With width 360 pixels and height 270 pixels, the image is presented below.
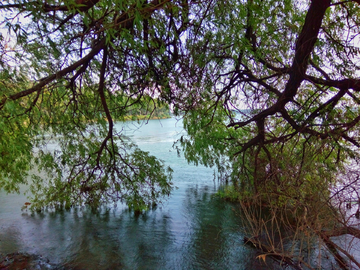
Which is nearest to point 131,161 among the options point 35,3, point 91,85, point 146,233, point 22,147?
point 146,233

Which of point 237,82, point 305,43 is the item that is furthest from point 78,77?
point 305,43

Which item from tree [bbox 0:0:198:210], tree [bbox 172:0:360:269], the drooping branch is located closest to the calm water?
tree [bbox 0:0:198:210]

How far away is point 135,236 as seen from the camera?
22.6 feet

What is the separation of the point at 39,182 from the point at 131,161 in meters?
3.44

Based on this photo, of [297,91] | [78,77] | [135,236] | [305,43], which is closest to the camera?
[305,43]

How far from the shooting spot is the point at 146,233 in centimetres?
707

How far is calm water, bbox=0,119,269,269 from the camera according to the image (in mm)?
5605

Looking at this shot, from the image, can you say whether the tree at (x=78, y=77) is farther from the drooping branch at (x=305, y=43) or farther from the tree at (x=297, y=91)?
the drooping branch at (x=305, y=43)

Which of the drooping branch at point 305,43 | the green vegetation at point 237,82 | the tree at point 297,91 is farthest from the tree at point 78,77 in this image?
the drooping branch at point 305,43

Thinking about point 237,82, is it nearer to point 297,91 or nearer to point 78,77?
point 297,91

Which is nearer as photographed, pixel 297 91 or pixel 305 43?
pixel 305 43

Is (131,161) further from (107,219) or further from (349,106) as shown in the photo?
(349,106)

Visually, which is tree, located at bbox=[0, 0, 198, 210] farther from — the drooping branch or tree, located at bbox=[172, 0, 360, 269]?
the drooping branch

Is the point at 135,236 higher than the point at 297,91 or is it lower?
lower
